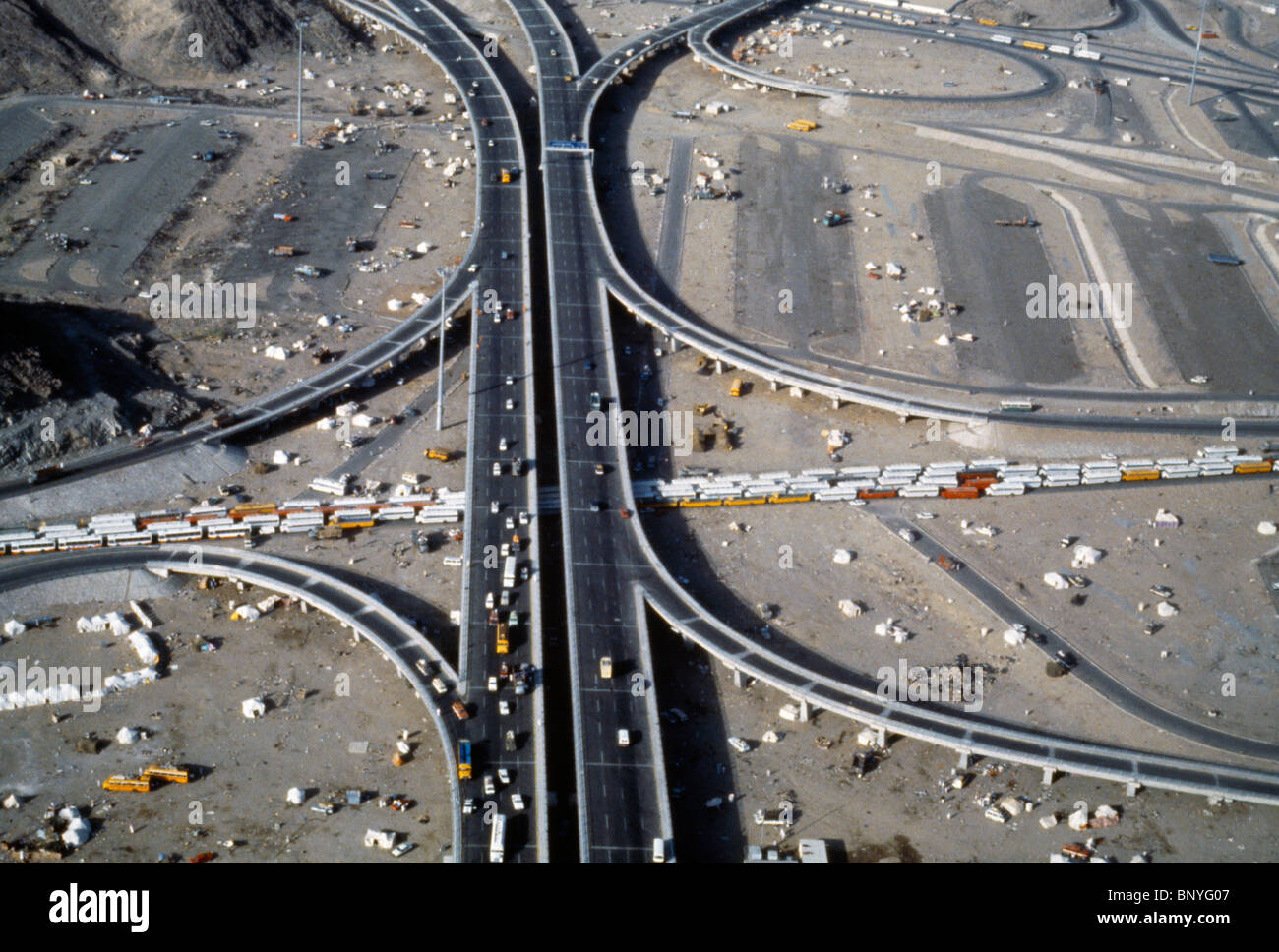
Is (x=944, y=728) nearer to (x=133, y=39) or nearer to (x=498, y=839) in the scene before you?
(x=498, y=839)

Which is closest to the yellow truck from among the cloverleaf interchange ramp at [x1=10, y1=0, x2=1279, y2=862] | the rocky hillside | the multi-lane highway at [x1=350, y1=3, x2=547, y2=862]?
the multi-lane highway at [x1=350, y1=3, x2=547, y2=862]

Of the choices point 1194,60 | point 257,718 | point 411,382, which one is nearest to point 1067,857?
point 257,718

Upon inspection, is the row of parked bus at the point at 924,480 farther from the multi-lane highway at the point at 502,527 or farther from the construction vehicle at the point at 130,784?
the construction vehicle at the point at 130,784

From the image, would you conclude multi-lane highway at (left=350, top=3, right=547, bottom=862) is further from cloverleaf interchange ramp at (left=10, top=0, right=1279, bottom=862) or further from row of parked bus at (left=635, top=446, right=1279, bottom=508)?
Answer: row of parked bus at (left=635, top=446, right=1279, bottom=508)

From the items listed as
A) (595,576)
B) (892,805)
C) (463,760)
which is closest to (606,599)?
(595,576)

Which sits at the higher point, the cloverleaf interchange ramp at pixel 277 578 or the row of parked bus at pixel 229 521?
the row of parked bus at pixel 229 521

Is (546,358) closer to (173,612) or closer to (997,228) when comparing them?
(173,612)

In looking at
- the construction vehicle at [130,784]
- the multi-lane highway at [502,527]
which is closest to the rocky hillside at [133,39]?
the multi-lane highway at [502,527]
